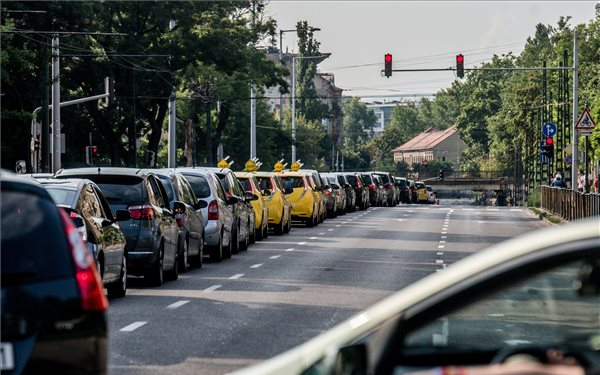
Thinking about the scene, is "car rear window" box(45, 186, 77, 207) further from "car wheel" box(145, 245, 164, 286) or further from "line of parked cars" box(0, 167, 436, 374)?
"car wheel" box(145, 245, 164, 286)

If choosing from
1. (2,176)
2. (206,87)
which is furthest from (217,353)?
(206,87)

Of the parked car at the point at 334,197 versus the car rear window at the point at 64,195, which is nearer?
the car rear window at the point at 64,195

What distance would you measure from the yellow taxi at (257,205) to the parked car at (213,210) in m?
6.29

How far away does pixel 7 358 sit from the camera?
21.4 feet

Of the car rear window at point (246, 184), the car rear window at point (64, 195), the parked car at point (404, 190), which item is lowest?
the parked car at point (404, 190)

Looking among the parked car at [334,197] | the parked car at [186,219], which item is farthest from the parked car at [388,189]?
the parked car at [186,219]

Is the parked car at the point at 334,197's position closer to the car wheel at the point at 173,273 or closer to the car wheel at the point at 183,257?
the car wheel at the point at 183,257

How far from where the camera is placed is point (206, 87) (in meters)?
88.8

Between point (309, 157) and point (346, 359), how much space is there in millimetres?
144399

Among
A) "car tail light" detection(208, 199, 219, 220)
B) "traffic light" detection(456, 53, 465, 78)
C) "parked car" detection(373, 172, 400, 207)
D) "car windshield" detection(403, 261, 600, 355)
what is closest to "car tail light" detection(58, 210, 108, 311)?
"car windshield" detection(403, 261, 600, 355)

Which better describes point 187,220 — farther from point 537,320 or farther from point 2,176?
point 537,320

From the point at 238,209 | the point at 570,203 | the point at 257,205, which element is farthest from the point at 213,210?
the point at 570,203

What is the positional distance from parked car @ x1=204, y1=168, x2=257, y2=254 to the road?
→ 0.41 metres

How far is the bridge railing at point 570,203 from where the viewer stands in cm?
3839
